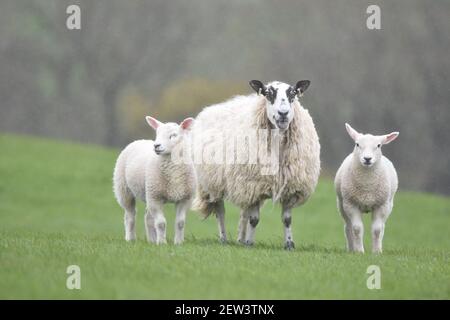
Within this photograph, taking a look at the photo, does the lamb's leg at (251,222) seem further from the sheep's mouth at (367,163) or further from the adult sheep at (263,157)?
the sheep's mouth at (367,163)

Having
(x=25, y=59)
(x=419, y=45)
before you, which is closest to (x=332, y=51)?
(x=419, y=45)

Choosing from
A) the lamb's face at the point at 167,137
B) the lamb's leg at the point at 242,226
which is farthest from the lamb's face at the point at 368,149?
the lamb's face at the point at 167,137

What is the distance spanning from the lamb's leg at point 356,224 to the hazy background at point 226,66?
→ 85.1ft

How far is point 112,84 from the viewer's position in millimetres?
44906

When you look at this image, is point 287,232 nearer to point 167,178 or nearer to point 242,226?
point 242,226

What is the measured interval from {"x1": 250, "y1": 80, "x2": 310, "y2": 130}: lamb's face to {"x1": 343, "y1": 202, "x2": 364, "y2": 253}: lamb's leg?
56.3 inches

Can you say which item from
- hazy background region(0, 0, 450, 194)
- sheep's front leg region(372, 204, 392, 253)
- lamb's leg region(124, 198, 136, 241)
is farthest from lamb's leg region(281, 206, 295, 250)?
hazy background region(0, 0, 450, 194)

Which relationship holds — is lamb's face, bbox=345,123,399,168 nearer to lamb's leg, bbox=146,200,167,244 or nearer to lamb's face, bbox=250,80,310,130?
lamb's face, bbox=250,80,310,130

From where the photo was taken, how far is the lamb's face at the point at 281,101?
11727 millimetres

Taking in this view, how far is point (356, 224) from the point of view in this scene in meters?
11.5

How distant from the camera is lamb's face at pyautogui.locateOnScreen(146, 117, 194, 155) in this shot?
1119 centimetres
